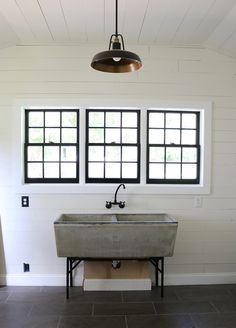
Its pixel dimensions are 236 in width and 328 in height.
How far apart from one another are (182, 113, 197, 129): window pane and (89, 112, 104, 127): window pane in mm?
1068

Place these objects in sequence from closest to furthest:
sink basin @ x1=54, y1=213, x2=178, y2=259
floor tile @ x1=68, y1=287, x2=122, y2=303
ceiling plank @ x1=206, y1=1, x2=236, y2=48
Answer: ceiling plank @ x1=206, y1=1, x2=236, y2=48 < sink basin @ x1=54, y1=213, x2=178, y2=259 < floor tile @ x1=68, y1=287, x2=122, y2=303

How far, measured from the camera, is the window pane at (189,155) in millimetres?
3729

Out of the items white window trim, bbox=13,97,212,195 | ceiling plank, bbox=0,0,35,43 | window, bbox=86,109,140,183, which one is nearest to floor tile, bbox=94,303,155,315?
white window trim, bbox=13,97,212,195

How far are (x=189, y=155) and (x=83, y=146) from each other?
1383mm

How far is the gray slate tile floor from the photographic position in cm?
273

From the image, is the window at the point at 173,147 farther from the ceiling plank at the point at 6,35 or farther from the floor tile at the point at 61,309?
the ceiling plank at the point at 6,35

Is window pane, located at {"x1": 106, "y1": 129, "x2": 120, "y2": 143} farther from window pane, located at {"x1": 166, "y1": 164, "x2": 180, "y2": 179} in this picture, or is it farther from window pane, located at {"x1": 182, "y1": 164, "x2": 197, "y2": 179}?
window pane, located at {"x1": 182, "y1": 164, "x2": 197, "y2": 179}

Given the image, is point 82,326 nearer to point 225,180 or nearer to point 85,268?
point 85,268

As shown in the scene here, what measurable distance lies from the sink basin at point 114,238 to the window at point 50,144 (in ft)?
2.58

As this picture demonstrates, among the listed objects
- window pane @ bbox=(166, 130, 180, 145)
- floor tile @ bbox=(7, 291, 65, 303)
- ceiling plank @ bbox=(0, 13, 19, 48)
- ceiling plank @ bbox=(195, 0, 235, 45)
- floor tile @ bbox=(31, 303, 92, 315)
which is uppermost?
ceiling plank @ bbox=(195, 0, 235, 45)

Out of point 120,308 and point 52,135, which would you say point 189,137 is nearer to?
point 52,135

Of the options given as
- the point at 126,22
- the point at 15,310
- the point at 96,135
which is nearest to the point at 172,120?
the point at 96,135

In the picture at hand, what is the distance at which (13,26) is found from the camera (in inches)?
123

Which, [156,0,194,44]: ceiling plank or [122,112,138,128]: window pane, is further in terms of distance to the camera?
[122,112,138,128]: window pane
